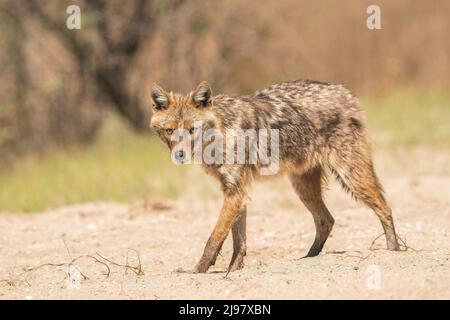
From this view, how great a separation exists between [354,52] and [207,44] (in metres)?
3.53

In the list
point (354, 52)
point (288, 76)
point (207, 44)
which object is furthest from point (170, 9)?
point (354, 52)

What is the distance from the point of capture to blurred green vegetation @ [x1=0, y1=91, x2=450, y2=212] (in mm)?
11883

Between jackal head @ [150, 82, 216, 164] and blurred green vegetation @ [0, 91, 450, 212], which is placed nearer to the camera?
jackal head @ [150, 82, 216, 164]

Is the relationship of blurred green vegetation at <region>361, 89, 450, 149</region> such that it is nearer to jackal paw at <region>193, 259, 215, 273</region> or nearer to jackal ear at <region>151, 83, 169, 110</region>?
jackal ear at <region>151, 83, 169, 110</region>

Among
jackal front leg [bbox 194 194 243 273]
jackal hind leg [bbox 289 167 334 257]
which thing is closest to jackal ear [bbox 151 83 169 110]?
jackal front leg [bbox 194 194 243 273]

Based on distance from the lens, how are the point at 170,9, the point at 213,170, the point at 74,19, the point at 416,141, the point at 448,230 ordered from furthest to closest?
the point at 170,9 → the point at 74,19 → the point at 416,141 → the point at 448,230 → the point at 213,170

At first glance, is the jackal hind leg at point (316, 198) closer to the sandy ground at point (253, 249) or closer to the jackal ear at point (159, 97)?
the sandy ground at point (253, 249)

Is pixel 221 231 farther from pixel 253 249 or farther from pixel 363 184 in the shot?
pixel 363 184

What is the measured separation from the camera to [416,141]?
45.7ft

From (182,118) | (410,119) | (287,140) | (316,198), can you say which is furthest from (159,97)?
(410,119)

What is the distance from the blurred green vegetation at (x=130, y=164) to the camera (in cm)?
1188

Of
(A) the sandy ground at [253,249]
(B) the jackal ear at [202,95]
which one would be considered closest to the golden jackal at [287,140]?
(B) the jackal ear at [202,95]

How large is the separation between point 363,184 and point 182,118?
5.84ft

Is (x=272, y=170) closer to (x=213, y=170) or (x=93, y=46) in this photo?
(x=213, y=170)
